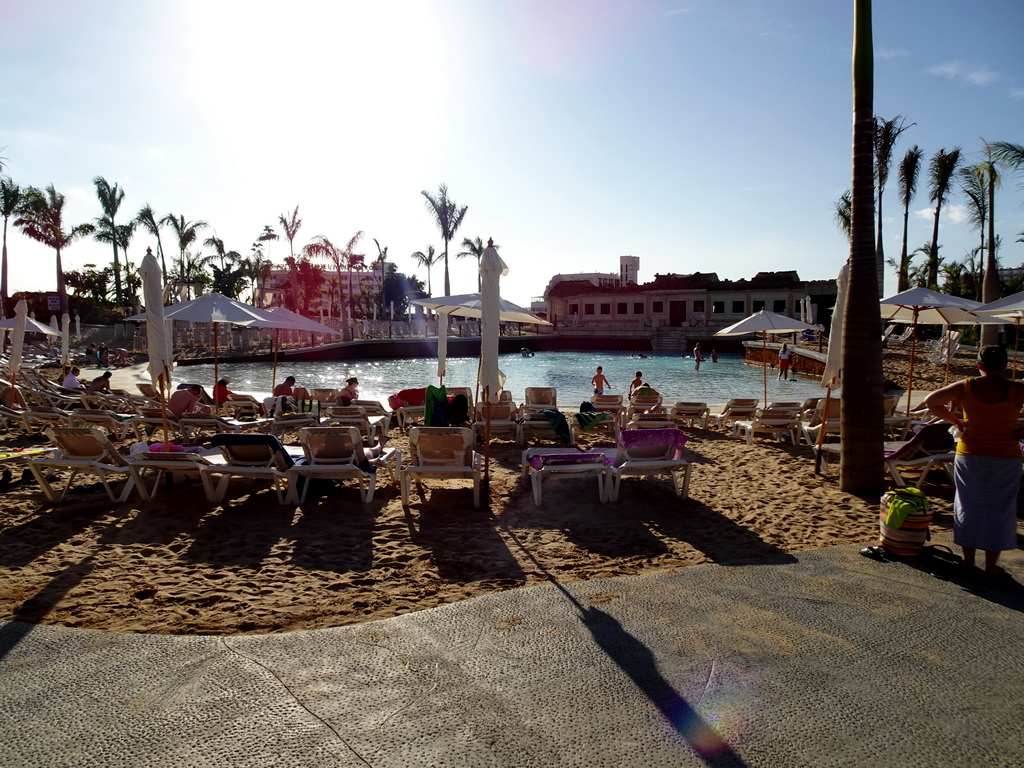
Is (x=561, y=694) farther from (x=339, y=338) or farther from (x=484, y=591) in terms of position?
(x=339, y=338)

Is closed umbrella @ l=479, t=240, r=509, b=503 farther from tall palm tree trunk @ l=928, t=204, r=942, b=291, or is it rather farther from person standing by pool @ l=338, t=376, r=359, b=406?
tall palm tree trunk @ l=928, t=204, r=942, b=291

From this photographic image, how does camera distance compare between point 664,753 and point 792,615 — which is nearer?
point 664,753

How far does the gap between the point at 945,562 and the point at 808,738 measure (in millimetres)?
2573

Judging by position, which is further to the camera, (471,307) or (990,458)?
(471,307)

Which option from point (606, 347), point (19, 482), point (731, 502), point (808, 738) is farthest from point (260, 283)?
point (808, 738)

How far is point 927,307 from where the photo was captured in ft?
35.4

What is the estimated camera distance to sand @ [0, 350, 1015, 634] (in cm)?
389

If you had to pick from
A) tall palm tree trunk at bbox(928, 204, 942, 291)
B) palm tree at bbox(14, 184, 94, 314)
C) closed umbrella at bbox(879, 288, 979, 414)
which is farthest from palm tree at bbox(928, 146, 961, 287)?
palm tree at bbox(14, 184, 94, 314)

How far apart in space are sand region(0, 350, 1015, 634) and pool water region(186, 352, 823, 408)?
13871 millimetres

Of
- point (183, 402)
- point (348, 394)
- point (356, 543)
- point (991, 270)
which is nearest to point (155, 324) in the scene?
point (183, 402)

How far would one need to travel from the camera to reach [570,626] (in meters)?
3.54

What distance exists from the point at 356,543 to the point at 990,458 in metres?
4.46

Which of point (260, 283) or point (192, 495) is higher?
point (260, 283)

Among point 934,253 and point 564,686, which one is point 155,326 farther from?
point 934,253
